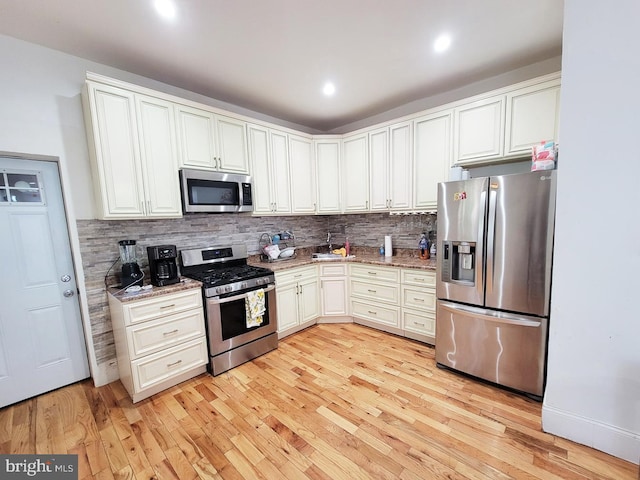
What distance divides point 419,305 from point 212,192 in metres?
2.54

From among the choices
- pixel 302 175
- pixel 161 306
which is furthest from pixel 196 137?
pixel 161 306

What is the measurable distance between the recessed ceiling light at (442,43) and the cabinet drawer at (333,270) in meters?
2.43

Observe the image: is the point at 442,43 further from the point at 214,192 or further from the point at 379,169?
the point at 214,192

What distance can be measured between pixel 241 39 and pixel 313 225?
2.60 m

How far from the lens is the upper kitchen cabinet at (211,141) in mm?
2477

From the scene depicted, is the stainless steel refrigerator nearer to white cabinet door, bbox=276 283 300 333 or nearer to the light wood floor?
the light wood floor

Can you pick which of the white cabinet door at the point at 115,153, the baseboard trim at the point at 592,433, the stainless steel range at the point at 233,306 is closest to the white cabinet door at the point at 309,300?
the stainless steel range at the point at 233,306

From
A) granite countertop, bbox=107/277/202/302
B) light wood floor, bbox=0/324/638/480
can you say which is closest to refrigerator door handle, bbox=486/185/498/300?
light wood floor, bbox=0/324/638/480

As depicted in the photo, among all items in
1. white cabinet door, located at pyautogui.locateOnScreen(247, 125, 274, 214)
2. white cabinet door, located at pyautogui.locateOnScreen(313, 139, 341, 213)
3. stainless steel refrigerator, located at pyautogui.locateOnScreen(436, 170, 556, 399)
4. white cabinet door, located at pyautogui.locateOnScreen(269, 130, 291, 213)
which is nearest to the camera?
stainless steel refrigerator, located at pyautogui.locateOnScreen(436, 170, 556, 399)

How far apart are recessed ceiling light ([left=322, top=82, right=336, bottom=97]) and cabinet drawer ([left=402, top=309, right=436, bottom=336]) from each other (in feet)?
8.58

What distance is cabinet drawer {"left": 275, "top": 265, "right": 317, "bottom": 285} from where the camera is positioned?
9.84 ft

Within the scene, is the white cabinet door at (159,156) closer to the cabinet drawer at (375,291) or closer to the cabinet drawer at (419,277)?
the cabinet drawer at (375,291)

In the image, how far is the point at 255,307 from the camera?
8.60 ft

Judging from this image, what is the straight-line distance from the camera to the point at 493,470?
1.43 m
